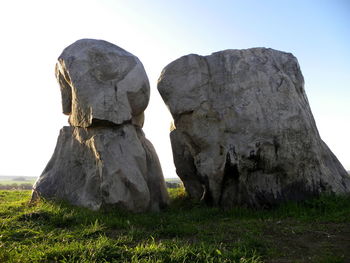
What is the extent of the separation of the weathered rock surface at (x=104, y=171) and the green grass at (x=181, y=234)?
62cm

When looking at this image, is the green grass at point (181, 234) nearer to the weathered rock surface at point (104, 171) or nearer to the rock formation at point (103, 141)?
the weathered rock surface at point (104, 171)

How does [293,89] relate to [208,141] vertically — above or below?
above

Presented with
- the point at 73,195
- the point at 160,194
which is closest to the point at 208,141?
the point at 160,194

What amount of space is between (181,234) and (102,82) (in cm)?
559

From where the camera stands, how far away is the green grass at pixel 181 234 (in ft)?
19.9

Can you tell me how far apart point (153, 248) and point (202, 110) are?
5.94 m

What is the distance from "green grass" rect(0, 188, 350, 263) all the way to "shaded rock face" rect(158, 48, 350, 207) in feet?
2.53

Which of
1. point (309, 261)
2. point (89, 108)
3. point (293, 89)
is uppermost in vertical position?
point (293, 89)

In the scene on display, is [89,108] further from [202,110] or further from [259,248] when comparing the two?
[259,248]

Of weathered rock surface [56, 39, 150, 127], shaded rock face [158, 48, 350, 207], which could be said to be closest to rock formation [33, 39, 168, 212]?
weathered rock surface [56, 39, 150, 127]

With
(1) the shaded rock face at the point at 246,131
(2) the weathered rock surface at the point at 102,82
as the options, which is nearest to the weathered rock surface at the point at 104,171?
(2) the weathered rock surface at the point at 102,82

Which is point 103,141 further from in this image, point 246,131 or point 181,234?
point 246,131

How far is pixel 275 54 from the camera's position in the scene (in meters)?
12.0

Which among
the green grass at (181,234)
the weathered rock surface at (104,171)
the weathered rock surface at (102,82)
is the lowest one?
the green grass at (181,234)
